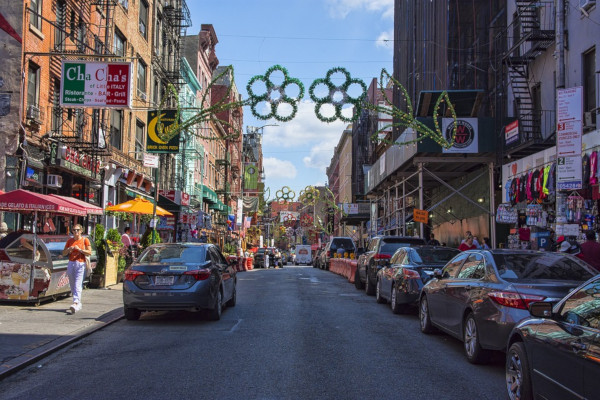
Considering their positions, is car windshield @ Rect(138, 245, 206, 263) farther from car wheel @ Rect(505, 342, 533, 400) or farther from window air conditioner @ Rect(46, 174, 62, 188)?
window air conditioner @ Rect(46, 174, 62, 188)

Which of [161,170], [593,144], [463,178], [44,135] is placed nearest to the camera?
[593,144]

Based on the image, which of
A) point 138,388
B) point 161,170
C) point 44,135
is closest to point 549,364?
point 138,388

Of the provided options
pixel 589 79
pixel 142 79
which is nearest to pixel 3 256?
pixel 589 79

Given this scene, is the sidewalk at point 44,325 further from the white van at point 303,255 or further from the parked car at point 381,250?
the white van at point 303,255

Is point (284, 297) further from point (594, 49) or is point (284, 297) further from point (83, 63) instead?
point (594, 49)

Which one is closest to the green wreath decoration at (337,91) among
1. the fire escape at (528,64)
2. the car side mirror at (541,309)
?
the fire escape at (528,64)

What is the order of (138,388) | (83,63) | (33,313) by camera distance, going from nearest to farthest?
(138,388) → (33,313) → (83,63)

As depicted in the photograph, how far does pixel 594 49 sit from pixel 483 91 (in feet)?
23.6

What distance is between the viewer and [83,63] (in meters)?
14.9

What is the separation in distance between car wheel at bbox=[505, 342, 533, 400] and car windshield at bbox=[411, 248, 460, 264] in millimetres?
6874

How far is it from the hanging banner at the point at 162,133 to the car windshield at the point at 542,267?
512 inches

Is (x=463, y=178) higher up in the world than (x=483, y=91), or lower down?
lower down

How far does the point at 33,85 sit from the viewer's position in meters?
17.8

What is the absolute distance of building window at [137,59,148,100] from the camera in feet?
95.7
